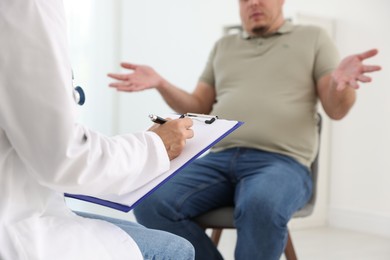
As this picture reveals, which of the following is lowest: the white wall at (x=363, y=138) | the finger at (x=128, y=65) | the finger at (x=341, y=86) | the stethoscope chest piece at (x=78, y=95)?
the white wall at (x=363, y=138)

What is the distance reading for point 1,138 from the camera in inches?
30.3

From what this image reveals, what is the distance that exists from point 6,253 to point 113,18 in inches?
145

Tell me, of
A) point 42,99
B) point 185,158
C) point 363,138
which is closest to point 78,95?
point 42,99

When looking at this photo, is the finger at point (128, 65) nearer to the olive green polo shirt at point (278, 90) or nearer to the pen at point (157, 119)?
the olive green polo shirt at point (278, 90)

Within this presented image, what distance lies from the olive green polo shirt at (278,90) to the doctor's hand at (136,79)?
0.25m

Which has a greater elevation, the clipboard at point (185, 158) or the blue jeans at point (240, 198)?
the clipboard at point (185, 158)

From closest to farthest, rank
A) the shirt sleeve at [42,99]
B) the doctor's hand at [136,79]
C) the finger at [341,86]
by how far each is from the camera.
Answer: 1. the shirt sleeve at [42,99]
2. the finger at [341,86]
3. the doctor's hand at [136,79]

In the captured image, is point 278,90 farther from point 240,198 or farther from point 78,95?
point 78,95

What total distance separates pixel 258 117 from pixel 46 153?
114cm

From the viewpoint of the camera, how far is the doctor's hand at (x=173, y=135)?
0.94m

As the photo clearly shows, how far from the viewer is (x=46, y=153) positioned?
740mm

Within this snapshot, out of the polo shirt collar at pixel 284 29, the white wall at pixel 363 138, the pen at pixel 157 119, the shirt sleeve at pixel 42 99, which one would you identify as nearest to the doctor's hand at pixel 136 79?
the polo shirt collar at pixel 284 29

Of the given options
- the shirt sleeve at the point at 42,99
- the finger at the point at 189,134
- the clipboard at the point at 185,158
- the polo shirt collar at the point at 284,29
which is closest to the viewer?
the shirt sleeve at the point at 42,99

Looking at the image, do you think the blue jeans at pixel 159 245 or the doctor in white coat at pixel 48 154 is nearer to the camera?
the doctor in white coat at pixel 48 154
